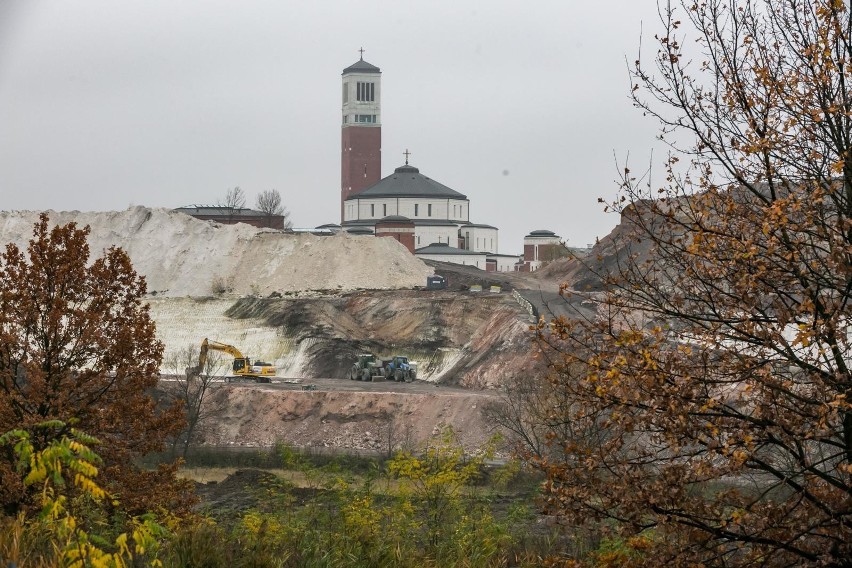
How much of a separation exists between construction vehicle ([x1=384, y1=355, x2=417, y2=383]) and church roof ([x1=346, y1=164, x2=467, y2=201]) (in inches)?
2579

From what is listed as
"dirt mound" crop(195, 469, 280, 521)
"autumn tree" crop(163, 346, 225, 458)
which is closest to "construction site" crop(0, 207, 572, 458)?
"autumn tree" crop(163, 346, 225, 458)

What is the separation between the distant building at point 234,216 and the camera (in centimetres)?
12161

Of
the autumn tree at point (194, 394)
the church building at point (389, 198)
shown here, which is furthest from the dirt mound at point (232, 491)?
the church building at point (389, 198)

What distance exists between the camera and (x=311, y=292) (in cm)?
8750

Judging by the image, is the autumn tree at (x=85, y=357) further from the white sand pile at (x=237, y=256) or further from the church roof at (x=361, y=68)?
the church roof at (x=361, y=68)

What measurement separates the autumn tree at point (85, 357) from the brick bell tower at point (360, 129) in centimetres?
11067

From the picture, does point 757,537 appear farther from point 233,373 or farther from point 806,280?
point 233,373

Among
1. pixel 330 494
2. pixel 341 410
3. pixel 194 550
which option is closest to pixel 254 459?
pixel 341 410

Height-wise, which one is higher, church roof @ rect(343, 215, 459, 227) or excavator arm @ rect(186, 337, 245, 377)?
church roof @ rect(343, 215, 459, 227)

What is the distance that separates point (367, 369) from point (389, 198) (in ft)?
216

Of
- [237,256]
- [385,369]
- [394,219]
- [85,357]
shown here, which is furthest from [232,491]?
[394,219]

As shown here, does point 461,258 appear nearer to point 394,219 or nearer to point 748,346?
point 394,219

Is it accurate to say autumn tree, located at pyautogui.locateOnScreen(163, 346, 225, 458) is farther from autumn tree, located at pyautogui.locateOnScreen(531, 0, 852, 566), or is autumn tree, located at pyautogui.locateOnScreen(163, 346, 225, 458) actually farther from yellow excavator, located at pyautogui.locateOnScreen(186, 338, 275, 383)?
autumn tree, located at pyautogui.locateOnScreen(531, 0, 852, 566)

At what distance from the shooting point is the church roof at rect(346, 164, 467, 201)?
128375 mm
